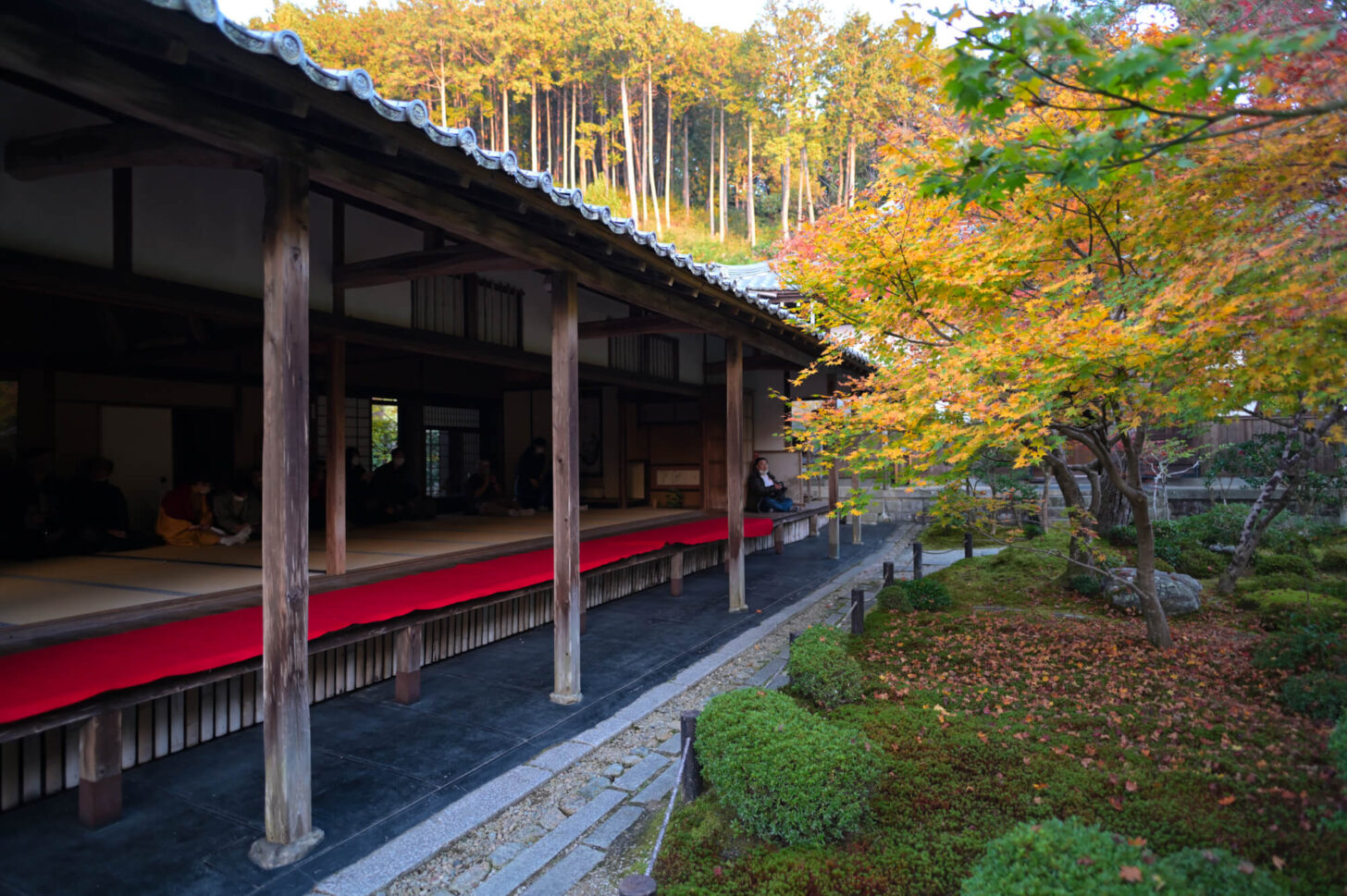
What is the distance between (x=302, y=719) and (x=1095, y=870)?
11.7 feet

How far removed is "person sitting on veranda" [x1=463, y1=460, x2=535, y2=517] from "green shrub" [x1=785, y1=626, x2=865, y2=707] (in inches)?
284

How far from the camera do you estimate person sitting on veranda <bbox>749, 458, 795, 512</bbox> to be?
14.1m

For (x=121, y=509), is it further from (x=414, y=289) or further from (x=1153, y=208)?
(x=1153, y=208)

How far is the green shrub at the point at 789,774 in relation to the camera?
3.40m

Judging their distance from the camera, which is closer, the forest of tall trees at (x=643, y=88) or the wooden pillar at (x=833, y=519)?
the wooden pillar at (x=833, y=519)

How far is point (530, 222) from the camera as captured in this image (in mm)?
5113

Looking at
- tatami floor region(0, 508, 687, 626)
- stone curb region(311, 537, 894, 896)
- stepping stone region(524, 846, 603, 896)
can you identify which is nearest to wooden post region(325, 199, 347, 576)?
tatami floor region(0, 508, 687, 626)

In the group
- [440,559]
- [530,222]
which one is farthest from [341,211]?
[440,559]

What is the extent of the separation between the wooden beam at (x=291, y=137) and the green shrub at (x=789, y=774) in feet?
11.2

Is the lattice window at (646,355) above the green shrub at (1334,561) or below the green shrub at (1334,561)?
above

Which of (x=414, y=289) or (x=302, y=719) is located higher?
(x=414, y=289)

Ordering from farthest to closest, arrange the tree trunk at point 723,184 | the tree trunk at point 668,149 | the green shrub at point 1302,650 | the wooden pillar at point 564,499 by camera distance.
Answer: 1. the tree trunk at point 723,184
2. the tree trunk at point 668,149
3. the wooden pillar at point 564,499
4. the green shrub at point 1302,650

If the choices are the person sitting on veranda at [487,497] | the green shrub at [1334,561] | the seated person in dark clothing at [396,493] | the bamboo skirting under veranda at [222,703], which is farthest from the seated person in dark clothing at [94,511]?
the green shrub at [1334,561]

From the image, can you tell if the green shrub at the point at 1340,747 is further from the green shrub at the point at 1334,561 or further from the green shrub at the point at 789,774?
the green shrub at the point at 1334,561
